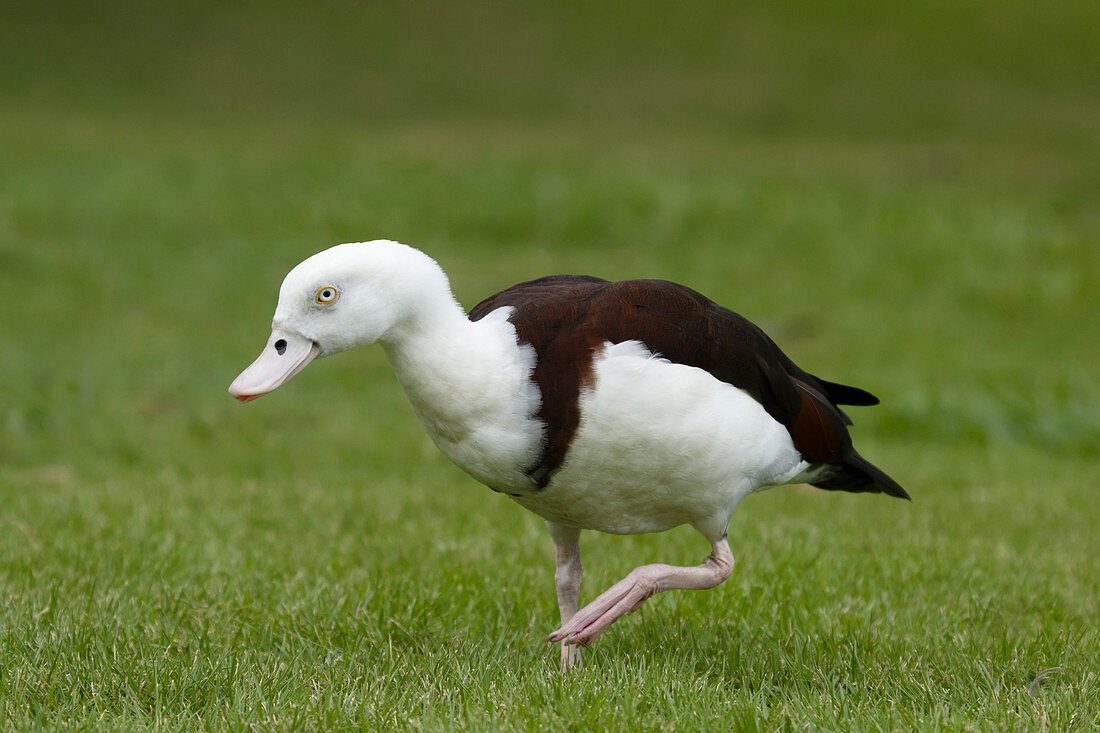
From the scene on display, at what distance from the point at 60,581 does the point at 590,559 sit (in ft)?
6.98

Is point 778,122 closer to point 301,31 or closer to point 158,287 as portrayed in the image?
point 301,31

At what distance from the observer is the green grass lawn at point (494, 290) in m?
3.57

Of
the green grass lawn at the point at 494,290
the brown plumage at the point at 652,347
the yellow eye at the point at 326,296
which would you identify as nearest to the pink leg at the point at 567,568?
the green grass lawn at the point at 494,290

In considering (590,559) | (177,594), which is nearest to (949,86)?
(590,559)

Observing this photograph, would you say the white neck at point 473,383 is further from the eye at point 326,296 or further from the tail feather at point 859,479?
the tail feather at point 859,479

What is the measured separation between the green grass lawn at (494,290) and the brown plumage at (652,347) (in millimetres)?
657

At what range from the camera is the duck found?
3.21 meters

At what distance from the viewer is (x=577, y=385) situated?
3273mm

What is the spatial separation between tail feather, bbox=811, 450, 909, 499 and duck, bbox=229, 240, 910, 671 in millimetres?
348

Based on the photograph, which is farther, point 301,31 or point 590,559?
point 301,31

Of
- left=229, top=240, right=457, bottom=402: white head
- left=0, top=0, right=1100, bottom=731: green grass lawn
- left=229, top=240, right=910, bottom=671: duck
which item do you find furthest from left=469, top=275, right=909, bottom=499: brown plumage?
left=0, top=0, right=1100, bottom=731: green grass lawn

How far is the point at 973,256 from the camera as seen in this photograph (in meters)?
13.6

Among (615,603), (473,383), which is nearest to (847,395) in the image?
(615,603)

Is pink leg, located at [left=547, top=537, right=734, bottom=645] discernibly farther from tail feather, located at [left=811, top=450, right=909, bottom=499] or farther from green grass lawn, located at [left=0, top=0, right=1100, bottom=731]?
tail feather, located at [left=811, top=450, right=909, bottom=499]
